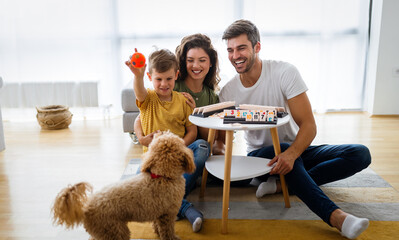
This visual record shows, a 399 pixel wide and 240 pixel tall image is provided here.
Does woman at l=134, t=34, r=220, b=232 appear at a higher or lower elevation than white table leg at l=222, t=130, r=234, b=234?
higher

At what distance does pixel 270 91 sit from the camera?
183cm

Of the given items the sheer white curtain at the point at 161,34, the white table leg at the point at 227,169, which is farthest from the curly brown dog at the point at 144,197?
the sheer white curtain at the point at 161,34

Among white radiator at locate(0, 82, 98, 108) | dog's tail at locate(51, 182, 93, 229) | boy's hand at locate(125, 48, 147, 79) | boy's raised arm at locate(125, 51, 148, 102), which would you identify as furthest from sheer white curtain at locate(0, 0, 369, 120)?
dog's tail at locate(51, 182, 93, 229)

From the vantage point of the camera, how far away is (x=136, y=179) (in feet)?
4.25

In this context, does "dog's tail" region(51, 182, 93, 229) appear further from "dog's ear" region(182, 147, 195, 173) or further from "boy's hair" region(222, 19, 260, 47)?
"boy's hair" region(222, 19, 260, 47)

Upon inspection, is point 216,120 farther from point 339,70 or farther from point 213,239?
point 339,70

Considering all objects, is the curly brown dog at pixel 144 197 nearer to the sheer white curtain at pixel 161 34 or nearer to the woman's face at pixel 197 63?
the woman's face at pixel 197 63

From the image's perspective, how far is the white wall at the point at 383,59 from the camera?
11.7 feet

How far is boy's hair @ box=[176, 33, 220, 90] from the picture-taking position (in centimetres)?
187

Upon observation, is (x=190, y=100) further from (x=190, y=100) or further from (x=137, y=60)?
(x=137, y=60)

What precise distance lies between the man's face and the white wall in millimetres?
2553

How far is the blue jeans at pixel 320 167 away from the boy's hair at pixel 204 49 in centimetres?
51

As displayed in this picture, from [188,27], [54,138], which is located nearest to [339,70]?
[188,27]

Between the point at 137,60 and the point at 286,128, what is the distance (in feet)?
3.07
